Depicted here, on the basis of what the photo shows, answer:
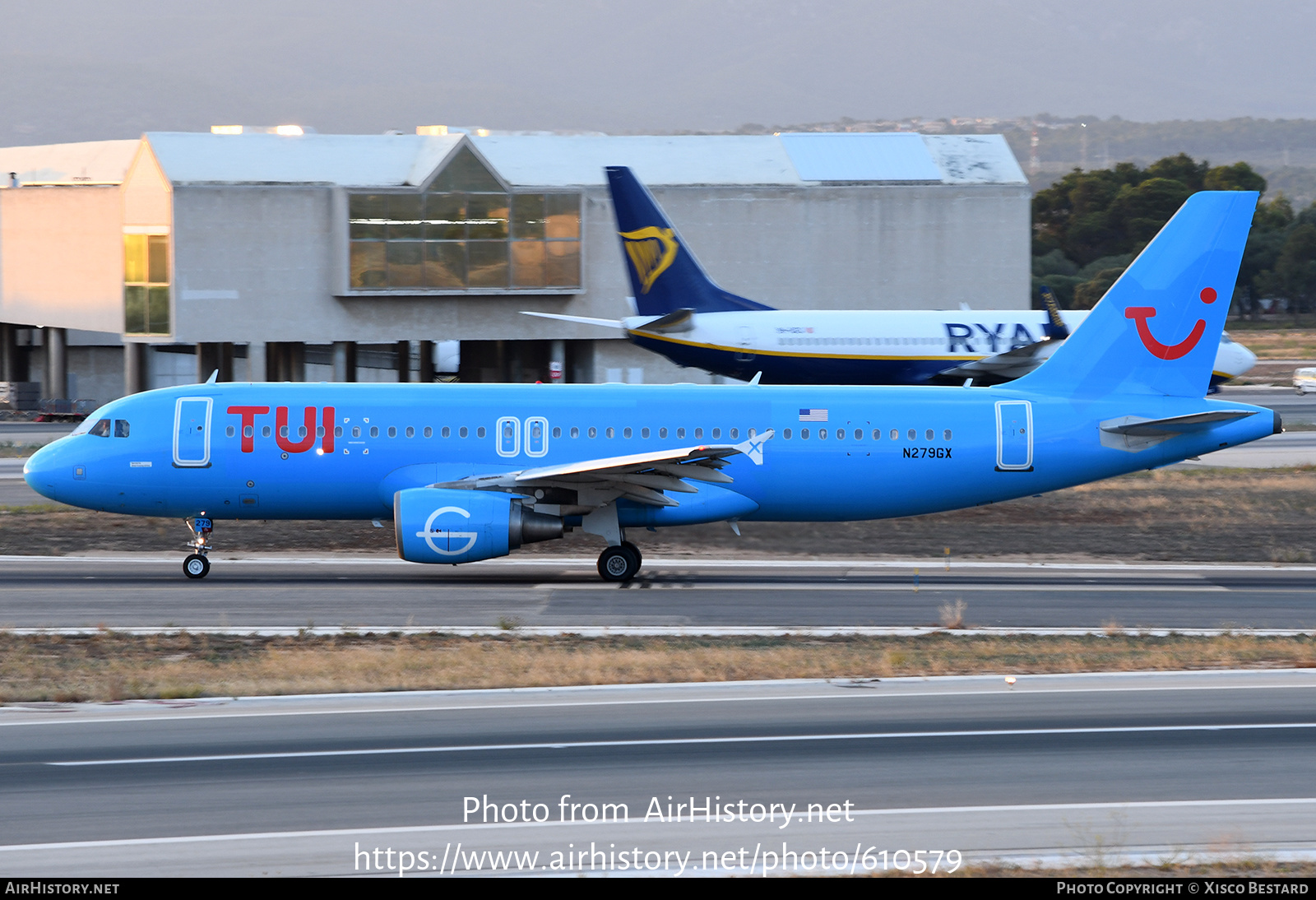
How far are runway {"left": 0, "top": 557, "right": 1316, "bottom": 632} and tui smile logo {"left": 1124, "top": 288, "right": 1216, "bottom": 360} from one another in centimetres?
468

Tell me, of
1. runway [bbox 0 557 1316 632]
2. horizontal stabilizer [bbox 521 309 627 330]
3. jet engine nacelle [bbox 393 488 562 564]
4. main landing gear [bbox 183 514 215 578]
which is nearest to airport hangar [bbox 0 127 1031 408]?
horizontal stabilizer [bbox 521 309 627 330]

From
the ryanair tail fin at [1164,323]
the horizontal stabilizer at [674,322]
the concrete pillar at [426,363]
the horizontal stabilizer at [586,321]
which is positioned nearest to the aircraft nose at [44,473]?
the ryanair tail fin at [1164,323]

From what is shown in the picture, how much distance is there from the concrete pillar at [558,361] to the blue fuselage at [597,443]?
3385cm

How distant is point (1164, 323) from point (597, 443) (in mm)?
11767

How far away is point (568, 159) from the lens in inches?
2435

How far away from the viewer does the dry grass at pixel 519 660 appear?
677 inches

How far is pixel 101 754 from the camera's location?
13883 millimetres

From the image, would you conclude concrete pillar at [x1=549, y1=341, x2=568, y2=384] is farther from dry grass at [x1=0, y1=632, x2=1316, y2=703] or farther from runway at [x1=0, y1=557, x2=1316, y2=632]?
dry grass at [x1=0, y1=632, x2=1316, y2=703]

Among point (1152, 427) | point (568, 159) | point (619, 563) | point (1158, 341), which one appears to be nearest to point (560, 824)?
point (619, 563)

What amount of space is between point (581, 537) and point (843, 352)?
14.4 meters

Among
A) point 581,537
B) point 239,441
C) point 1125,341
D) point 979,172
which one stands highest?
point 979,172

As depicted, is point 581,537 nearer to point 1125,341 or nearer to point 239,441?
point 239,441

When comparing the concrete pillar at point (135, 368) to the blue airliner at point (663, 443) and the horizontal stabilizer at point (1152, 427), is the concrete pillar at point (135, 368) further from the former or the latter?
the horizontal stabilizer at point (1152, 427)
